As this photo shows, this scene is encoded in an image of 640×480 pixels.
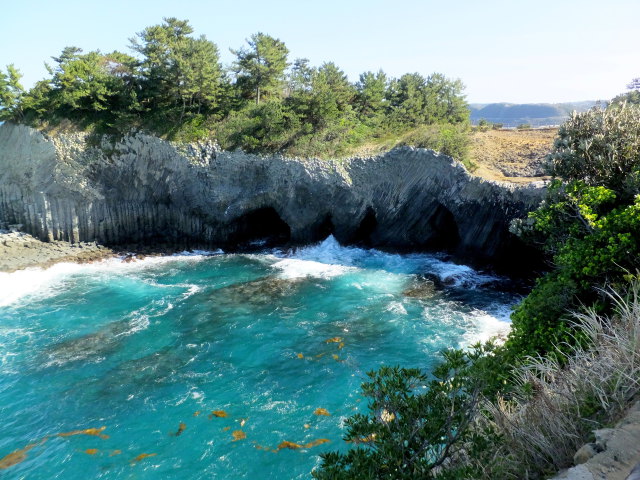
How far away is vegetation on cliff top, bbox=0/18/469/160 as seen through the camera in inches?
1284

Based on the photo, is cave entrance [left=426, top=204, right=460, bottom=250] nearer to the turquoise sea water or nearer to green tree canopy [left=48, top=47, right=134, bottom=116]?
the turquoise sea water

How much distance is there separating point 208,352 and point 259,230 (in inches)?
736

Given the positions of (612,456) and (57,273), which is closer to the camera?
(612,456)

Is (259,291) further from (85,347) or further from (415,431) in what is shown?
(415,431)

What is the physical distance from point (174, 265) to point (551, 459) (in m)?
27.2

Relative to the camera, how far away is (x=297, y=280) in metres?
26.2

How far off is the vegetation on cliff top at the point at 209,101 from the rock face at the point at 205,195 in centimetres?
187

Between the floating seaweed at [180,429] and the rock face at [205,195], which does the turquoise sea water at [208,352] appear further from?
the rock face at [205,195]

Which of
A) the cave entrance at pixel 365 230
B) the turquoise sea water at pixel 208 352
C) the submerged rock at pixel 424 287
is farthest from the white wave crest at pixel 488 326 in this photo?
the cave entrance at pixel 365 230

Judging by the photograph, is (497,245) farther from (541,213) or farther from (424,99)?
(424,99)

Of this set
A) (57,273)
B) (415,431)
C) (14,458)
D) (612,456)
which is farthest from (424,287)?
(57,273)

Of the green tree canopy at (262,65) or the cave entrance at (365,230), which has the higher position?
the green tree canopy at (262,65)

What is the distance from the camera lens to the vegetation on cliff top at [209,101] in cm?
3262

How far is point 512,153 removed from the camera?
3331 centimetres
